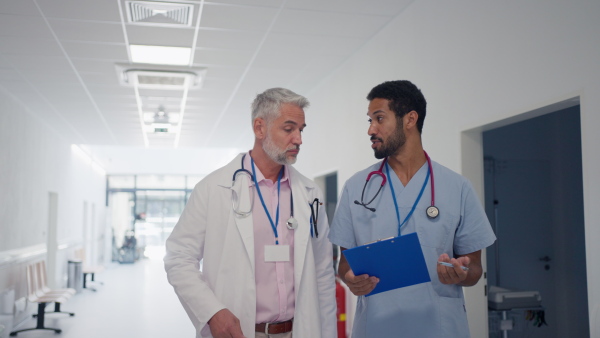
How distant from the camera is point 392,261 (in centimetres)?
173

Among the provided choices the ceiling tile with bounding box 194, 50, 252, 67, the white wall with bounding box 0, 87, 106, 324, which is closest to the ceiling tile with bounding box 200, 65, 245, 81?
the ceiling tile with bounding box 194, 50, 252, 67

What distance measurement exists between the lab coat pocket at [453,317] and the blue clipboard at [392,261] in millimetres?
194

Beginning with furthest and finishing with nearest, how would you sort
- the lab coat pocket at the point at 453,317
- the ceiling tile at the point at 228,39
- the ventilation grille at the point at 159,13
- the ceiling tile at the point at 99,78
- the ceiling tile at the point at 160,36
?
the ceiling tile at the point at 99,78 < the ceiling tile at the point at 228,39 < the ceiling tile at the point at 160,36 < the ventilation grille at the point at 159,13 < the lab coat pocket at the point at 453,317

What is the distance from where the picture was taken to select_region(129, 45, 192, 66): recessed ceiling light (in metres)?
5.36

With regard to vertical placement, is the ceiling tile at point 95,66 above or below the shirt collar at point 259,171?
above

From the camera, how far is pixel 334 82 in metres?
6.33

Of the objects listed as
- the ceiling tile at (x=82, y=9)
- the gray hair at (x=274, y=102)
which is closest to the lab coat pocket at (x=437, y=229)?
the gray hair at (x=274, y=102)

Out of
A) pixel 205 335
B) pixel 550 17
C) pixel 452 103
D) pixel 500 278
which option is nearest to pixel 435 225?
pixel 205 335

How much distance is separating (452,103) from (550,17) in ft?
3.47

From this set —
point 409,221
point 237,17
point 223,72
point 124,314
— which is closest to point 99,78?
point 223,72

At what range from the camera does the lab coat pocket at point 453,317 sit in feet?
6.19

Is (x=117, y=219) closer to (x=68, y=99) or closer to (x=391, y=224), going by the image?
(x=68, y=99)

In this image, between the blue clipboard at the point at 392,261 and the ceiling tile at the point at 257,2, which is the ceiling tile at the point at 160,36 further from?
the blue clipboard at the point at 392,261

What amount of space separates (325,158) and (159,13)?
2963mm
